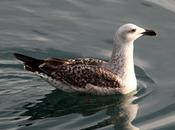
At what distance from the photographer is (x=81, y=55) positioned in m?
14.3

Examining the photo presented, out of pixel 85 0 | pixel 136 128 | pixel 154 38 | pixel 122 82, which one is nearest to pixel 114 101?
pixel 122 82

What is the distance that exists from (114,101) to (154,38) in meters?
3.25

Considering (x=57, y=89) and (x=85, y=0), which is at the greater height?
(x=85, y=0)

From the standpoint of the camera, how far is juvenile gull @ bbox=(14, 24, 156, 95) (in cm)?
1260

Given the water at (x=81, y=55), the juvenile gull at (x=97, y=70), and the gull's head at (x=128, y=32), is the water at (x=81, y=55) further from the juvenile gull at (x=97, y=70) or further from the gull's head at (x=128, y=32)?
the gull's head at (x=128, y=32)

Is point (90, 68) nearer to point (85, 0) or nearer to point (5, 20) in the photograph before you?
point (5, 20)

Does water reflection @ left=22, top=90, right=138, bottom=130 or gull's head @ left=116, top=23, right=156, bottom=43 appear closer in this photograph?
water reflection @ left=22, top=90, right=138, bottom=130

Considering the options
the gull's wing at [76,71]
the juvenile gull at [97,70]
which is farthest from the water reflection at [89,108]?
the gull's wing at [76,71]

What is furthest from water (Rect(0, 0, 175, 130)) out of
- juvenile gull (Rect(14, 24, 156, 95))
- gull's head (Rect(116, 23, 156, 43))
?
gull's head (Rect(116, 23, 156, 43))

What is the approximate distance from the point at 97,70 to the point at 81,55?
1725mm

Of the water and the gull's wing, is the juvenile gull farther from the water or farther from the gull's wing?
the water

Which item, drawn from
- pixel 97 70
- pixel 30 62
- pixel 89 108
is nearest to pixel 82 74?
pixel 97 70

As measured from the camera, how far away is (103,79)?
497 inches

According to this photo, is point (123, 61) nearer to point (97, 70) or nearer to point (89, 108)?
point (97, 70)
